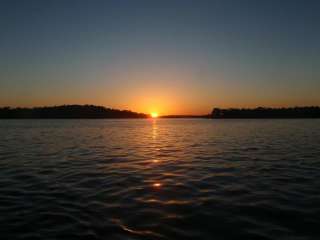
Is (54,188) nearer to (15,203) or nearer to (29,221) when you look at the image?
(15,203)

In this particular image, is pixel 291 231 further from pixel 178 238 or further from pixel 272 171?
pixel 272 171

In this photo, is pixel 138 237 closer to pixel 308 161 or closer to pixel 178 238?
pixel 178 238

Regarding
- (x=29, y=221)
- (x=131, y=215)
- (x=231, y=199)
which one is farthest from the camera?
(x=231, y=199)

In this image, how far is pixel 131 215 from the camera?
956 centimetres

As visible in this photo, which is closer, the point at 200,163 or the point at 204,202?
the point at 204,202

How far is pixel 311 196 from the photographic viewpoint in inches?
467

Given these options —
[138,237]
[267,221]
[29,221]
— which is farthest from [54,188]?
[267,221]

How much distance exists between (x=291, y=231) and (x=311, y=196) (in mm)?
4461

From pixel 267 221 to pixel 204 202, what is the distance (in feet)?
9.23

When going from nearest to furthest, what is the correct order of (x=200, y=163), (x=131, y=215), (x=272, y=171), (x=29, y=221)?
(x=29, y=221) < (x=131, y=215) < (x=272, y=171) < (x=200, y=163)

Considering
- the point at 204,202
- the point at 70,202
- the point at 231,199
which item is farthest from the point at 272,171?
the point at 70,202

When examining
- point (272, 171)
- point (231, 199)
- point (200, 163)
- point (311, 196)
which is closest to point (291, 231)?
point (231, 199)

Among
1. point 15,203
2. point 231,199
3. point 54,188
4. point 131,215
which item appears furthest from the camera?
point 54,188

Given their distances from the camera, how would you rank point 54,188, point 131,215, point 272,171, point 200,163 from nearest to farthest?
point 131,215
point 54,188
point 272,171
point 200,163
